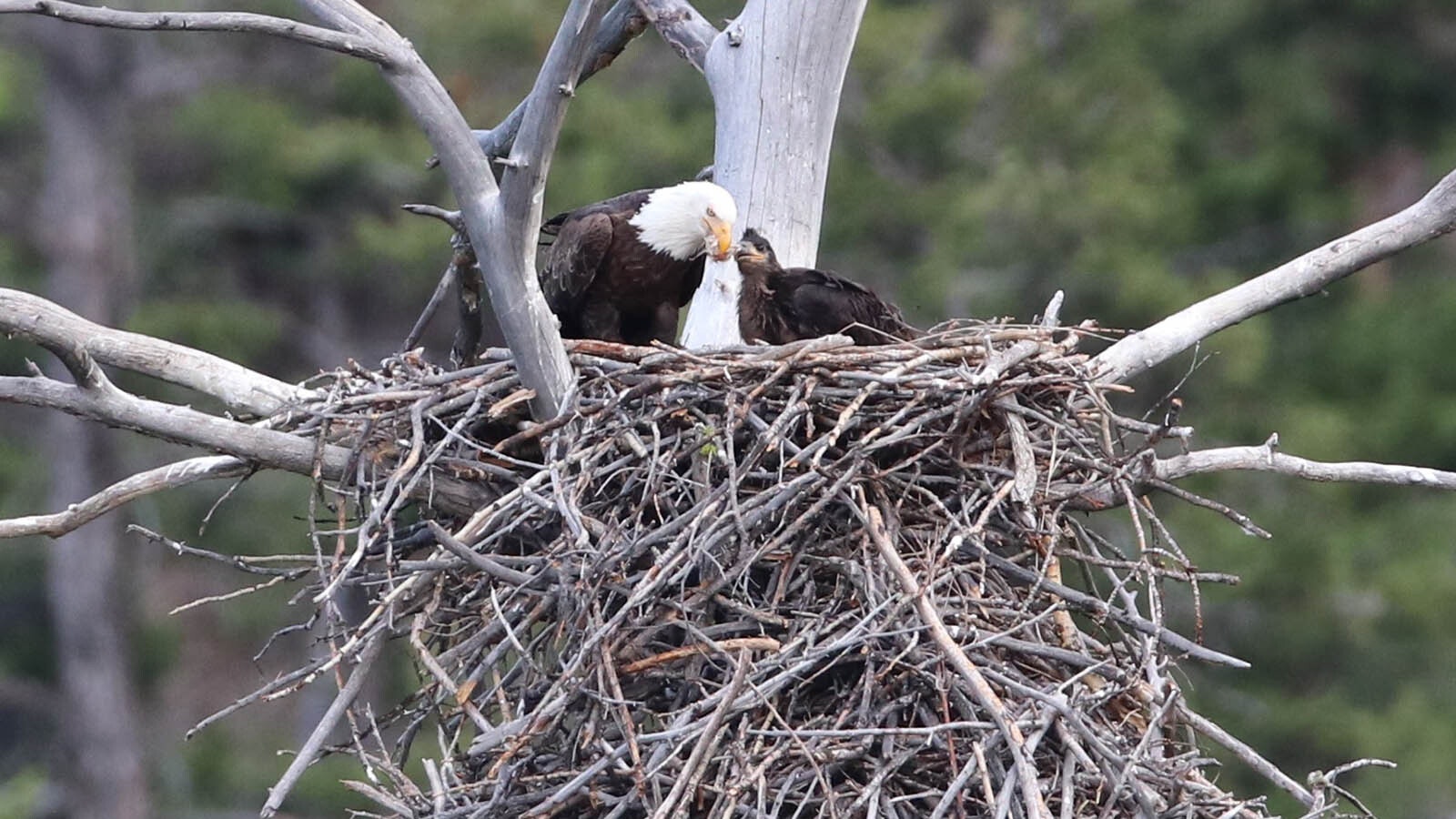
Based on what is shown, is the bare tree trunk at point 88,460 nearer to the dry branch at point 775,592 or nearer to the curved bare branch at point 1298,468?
the dry branch at point 775,592

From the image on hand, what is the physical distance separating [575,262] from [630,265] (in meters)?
0.16

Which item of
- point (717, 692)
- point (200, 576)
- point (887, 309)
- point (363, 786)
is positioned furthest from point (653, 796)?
point (200, 576)

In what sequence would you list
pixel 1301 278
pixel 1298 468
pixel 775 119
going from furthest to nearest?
pixel 775 119 < pixel 1301 278 < pixel 1298 468

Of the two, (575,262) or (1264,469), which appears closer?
(1264,469)

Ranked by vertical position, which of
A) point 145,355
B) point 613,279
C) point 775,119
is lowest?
point 145,355

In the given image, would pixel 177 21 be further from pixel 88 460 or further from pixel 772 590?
pixel 88 460

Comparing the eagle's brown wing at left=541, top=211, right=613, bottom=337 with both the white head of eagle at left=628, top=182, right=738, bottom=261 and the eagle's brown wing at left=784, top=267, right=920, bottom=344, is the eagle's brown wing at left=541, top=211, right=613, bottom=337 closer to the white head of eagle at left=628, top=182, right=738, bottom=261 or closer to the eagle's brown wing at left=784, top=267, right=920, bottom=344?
the white head of eagle at left=628, top=182, right=738, bottom=261

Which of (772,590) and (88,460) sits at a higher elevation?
(88,460)

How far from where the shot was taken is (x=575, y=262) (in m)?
5.71

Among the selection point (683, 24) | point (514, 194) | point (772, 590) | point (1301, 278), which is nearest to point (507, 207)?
point (514, 194)

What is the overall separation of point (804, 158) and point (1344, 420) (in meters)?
7.95

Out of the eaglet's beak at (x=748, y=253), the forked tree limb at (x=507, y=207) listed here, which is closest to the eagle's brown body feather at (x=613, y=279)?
the eaglet's beak at (x=748, y=253)

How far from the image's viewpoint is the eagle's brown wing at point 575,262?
5.71 metres

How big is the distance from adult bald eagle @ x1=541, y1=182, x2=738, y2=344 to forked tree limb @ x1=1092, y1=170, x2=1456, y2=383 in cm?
124
